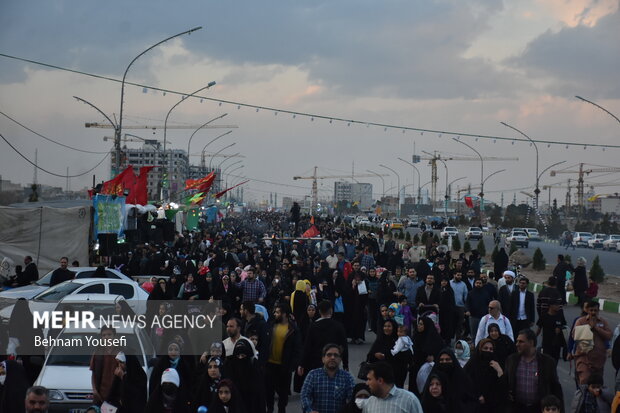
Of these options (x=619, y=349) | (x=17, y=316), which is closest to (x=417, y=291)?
(x=619, y=349)

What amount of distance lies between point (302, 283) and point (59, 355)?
15.5 ft

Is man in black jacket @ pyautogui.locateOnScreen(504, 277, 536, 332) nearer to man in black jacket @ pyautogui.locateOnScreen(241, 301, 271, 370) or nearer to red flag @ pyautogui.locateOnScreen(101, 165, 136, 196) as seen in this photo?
man in black jacket @ pyautogui.locateOnScreen(241, 301, 271, 370)

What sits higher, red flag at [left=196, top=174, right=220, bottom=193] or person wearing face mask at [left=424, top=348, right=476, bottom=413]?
red flag at [left=196, top=174, right=220, bottom=193]

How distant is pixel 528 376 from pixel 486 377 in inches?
19.3

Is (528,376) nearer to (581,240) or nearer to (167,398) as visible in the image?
(167,398)

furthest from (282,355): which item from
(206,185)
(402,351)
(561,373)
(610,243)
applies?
(610,243)

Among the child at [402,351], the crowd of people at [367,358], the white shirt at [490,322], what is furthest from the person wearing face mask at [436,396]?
the white shirt at [490,322]

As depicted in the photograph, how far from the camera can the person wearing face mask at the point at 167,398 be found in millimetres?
7668

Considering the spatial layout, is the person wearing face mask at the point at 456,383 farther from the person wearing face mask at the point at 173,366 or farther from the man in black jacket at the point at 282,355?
the man in black jacket at the point at 282,355

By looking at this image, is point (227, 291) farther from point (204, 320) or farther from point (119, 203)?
point (119, 203)

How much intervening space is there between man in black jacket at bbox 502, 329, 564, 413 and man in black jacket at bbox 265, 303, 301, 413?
2.86m

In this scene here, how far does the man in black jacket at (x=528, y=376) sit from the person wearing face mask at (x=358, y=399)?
196cm

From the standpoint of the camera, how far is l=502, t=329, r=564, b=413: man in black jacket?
8227 mm

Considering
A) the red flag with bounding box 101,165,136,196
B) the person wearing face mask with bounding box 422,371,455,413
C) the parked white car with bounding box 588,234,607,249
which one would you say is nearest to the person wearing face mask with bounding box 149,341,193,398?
the person wearing face mask with bounding box 422,371,455,413
